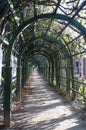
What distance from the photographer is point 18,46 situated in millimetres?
14078

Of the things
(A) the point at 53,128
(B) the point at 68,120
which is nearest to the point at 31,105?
(B) the point at 68,120

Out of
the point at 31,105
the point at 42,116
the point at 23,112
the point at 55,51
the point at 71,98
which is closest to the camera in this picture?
the point at 42,116

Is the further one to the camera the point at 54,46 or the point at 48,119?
the point at 54,46

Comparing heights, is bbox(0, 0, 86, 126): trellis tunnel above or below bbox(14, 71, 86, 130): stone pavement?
above

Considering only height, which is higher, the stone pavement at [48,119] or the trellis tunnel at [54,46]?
the trellis tunnel at [54,46]

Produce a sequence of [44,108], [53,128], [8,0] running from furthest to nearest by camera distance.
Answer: [44,108]
[53,128]
[8,0]

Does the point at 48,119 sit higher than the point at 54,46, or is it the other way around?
the point at 54,46

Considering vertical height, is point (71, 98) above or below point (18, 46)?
below

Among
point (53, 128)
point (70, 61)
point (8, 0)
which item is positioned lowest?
point (53, 128)

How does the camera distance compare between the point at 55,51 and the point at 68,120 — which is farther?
the point at 55,51

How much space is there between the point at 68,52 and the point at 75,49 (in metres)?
2.32

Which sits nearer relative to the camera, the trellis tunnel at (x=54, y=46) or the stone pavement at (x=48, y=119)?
the stone pavement at (x=48, y=119)

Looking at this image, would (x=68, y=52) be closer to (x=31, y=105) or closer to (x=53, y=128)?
(x=31, y=105)

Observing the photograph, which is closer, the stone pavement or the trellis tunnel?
the stone pavement
